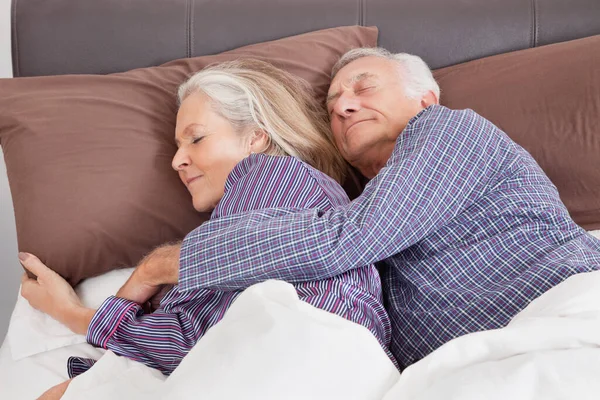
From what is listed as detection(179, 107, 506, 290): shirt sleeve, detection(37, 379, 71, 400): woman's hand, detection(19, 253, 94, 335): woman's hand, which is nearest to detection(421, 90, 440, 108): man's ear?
detection(179, 107, 506, 290): shirt sleeve

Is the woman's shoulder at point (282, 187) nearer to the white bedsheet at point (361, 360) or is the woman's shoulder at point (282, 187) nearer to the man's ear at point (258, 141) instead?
the man's ear at point (258, 141)

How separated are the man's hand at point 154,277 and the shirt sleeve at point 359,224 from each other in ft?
0.39

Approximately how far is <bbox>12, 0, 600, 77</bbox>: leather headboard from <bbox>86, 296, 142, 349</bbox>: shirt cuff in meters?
0.78

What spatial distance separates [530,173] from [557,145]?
294 mm

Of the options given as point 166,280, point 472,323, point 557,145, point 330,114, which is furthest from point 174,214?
point 557,145

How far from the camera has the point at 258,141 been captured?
1592 mm

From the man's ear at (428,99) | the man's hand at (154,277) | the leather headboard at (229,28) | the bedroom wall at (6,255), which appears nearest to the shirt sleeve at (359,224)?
the man's hand at (154,277)

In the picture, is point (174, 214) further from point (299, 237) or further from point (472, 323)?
point (472, 323)

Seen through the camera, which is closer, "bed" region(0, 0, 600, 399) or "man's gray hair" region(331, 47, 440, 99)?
"bed" region(0, 0, 600, 399)

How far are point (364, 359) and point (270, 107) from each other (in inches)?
32.5

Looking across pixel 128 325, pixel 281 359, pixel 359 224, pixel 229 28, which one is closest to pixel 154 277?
pixel 128 325

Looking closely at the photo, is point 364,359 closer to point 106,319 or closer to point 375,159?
point 106,319

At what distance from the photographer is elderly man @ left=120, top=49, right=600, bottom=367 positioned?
47.7 inches

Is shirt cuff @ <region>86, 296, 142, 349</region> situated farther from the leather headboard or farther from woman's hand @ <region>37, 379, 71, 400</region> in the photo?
the leather headboard
